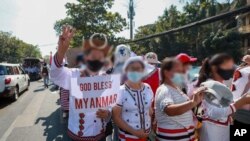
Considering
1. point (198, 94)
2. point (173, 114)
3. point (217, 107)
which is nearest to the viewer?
point (198, 94)

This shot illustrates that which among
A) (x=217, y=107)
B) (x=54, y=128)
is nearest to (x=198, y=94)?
(x=217, y=107)

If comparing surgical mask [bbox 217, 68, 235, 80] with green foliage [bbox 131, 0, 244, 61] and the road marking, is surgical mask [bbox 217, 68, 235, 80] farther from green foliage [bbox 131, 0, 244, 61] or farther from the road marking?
the road marking

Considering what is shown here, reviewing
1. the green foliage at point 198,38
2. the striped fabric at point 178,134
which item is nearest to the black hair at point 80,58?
the green foliage at point 198,38

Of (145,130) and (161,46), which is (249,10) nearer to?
(161,46)

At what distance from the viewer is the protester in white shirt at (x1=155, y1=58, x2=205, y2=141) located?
2053mm

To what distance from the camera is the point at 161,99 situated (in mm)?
2170

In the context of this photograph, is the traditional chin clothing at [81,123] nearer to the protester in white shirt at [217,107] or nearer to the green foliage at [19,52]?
the green foliage at [19,52]

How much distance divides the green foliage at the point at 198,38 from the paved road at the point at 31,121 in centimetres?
458

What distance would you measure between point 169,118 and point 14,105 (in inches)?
364

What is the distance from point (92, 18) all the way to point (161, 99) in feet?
2.79

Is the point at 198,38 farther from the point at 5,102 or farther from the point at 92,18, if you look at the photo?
the point at 5,102

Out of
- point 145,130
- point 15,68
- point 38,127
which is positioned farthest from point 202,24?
point 15,68

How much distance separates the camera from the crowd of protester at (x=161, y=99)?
4.49 feet

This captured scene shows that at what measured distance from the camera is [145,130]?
2.37 m
